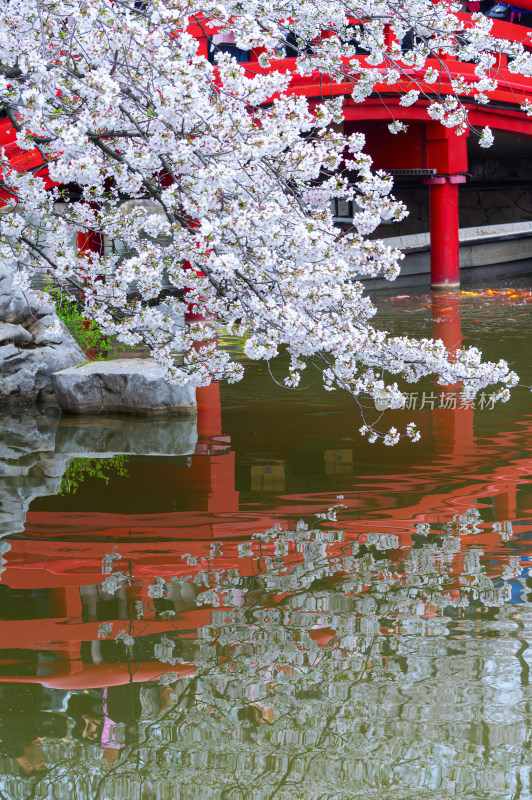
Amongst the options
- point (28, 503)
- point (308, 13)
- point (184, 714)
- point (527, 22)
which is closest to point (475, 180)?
point (527, 22)

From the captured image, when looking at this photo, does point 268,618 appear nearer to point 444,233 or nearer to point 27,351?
point 27,351

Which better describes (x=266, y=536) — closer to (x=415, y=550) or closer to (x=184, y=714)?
(x=415, y=550)

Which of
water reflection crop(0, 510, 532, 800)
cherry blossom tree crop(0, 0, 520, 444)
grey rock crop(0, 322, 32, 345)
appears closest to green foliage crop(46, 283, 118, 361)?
grey rock crop(0, 322, 32, 345)

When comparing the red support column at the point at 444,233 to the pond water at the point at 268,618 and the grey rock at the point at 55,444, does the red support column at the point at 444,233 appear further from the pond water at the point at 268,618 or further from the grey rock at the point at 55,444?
the pond water at the point at 268,618

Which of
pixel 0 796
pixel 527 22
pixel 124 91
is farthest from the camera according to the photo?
pixel 527 22

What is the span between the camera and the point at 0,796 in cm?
245

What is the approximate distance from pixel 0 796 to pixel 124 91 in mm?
3314

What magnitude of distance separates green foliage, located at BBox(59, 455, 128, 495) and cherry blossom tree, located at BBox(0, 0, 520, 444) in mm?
814

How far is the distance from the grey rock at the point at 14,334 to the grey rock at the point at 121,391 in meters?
0.97

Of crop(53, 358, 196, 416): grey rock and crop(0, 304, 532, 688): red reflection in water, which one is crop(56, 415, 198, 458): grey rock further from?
crop(0, 304, 532, 688): red reflection in water

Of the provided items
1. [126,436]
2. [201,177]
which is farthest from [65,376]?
[201,177]

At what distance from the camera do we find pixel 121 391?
735 cm

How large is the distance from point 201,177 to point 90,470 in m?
2.29

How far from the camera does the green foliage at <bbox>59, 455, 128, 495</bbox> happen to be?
5.42 m
